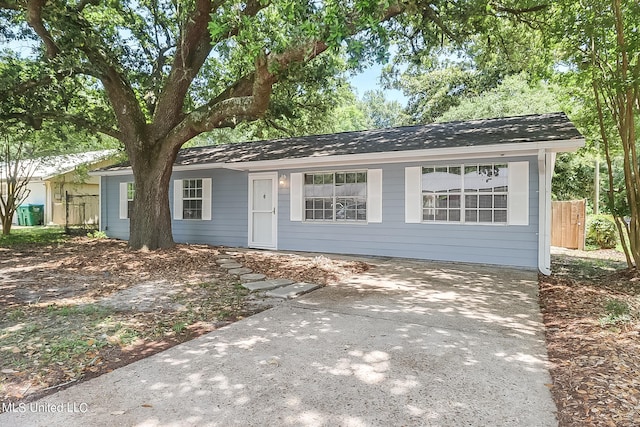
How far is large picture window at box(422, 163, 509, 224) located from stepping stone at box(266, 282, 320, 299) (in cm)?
358

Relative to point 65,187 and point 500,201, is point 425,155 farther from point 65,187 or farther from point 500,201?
point 65,187

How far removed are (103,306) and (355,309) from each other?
297cm

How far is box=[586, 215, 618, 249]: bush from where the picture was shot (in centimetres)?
1153

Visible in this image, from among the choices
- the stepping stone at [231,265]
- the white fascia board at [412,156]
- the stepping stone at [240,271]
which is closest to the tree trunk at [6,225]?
the white fascia board at [412,156]

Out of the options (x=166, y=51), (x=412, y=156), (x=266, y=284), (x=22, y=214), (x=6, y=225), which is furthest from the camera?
(x=22, y=214)

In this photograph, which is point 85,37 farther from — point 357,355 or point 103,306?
point 357,355

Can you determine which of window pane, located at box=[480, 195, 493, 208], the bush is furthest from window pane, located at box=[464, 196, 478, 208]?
the bush

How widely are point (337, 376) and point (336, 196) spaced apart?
264 inches

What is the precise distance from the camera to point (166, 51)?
34.1 feet

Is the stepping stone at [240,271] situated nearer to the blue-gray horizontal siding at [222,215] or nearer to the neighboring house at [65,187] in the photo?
the blue-gray horizontal siding at [222,215]

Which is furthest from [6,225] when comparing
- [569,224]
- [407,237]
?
[569,224]

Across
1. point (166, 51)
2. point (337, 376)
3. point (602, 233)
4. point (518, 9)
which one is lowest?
point (337, 376)

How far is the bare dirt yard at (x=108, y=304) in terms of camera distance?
3041 mm

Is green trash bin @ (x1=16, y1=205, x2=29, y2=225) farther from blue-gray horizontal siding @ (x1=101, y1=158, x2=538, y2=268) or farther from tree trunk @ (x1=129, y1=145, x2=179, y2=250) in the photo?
tree trunk @ (x1=129, y1=145, x2=179, y2=250)
